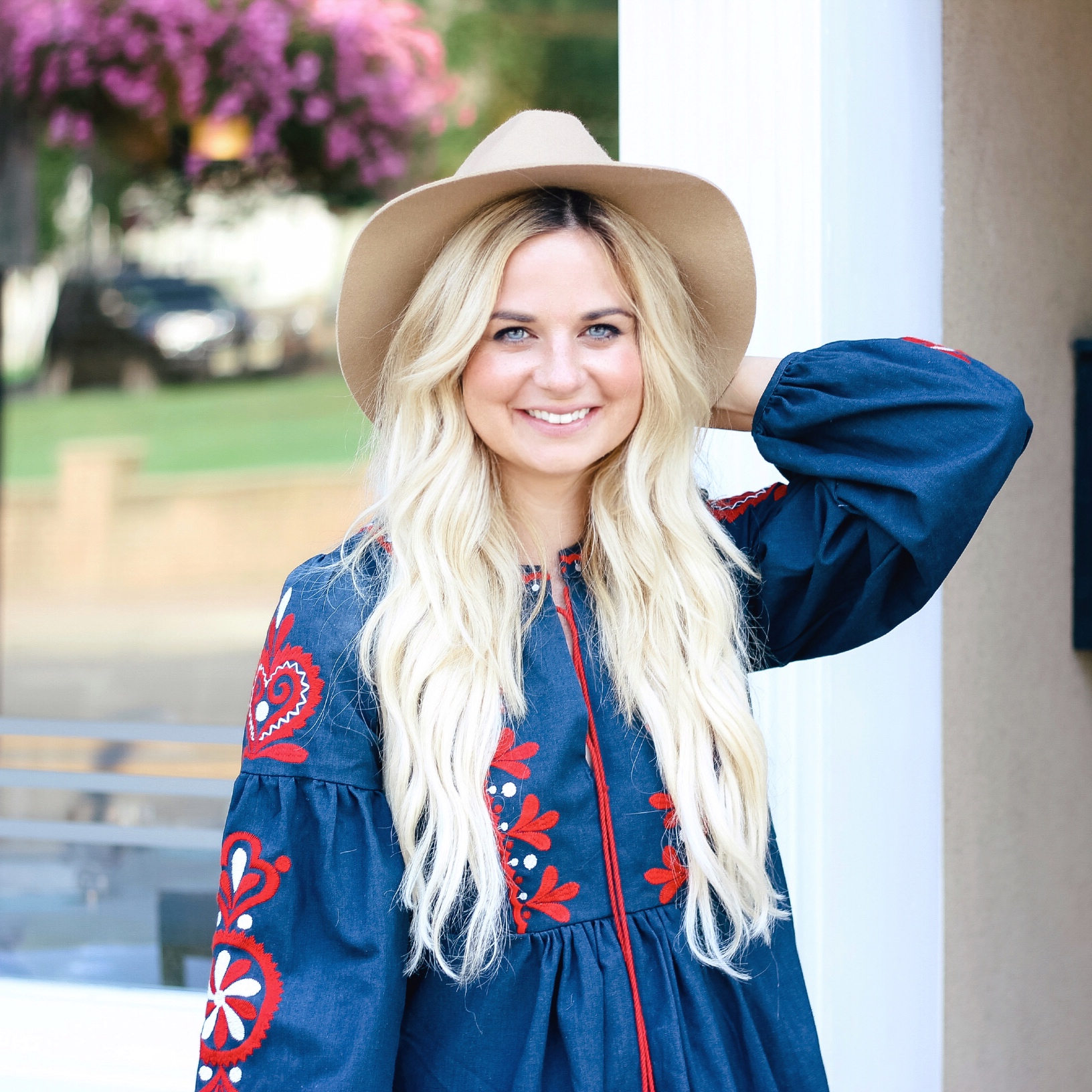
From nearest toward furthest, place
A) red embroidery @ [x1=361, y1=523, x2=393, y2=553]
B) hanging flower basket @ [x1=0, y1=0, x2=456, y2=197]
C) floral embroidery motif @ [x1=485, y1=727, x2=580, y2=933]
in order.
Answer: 1. floral embroidery motif @ [x1=485, y1=727, x2=580, y2=933]
2. red embroidery @ [x1=361, y1=523, x2=393, y2=553]
3. hanging flower basket @ [x1=0, y1=0, x2=456, y2=197]

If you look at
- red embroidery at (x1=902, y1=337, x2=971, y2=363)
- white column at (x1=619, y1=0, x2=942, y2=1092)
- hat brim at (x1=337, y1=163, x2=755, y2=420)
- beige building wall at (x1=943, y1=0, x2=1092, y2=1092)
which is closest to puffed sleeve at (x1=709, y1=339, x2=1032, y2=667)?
red embroidery at (x1=902, y1=337, x2=971, y2=363)

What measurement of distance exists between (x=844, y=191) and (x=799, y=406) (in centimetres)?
56

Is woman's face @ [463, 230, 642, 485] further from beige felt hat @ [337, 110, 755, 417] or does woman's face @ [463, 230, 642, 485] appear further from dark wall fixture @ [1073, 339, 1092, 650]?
dark wall fixture @ [1073, 339, 1092, 650]

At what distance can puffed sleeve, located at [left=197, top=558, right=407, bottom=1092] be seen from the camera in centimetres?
111

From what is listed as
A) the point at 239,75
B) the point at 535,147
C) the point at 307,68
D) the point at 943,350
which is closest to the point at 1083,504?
the point at 943,350

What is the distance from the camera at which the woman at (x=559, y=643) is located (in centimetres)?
116

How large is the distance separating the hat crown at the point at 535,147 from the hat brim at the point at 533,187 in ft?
0.04

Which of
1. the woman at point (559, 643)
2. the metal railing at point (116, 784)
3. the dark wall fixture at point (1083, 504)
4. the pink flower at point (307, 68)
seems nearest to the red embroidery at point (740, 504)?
the woman at point (559, 643)

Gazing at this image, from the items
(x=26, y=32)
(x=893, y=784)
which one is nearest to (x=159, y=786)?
(x=893, y=784)

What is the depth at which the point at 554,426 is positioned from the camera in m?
1.30

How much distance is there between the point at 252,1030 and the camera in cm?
111

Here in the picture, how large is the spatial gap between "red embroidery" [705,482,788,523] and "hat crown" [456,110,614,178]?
406 mm

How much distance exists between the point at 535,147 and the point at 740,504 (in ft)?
1.51

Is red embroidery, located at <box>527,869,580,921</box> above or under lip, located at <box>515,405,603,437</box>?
under
